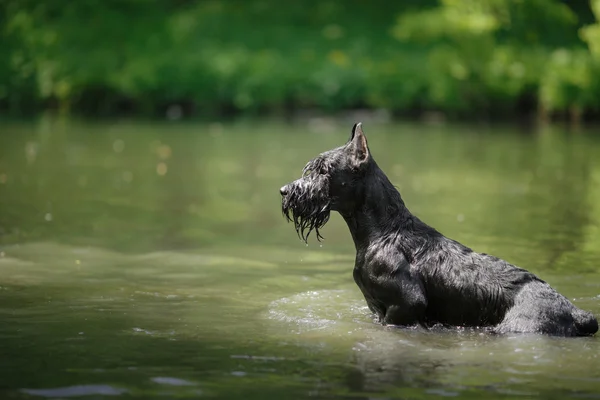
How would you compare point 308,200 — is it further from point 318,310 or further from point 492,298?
point 492,298

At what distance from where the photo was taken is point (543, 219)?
14859mm

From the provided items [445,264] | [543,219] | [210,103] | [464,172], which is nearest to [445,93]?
[210,103]

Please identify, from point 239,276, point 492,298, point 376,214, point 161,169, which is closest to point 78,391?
point 376,214

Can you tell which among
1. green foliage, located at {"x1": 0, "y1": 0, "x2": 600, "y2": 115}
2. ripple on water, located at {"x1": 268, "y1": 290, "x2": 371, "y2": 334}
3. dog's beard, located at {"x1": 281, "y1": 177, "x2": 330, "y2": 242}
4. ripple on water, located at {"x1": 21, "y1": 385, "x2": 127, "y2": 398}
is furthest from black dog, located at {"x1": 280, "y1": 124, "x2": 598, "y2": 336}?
green foliage, located at {"x1": 0, "y1": 0, "x2": 600, "y2": 115}

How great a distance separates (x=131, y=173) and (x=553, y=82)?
18.5 meters

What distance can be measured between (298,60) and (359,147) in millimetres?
32333

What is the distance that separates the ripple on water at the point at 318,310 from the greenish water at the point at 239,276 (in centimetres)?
3

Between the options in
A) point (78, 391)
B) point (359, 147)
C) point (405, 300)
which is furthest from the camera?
point (359, 147)

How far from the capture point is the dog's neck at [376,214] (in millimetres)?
8367

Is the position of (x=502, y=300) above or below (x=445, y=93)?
below

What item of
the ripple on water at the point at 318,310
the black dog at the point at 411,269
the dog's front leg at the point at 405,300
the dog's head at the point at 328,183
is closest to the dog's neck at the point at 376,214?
the black dog at the point at 411,269

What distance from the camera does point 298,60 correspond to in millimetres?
40156

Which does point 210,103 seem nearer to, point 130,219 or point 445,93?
point 445,93

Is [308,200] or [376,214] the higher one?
[308,200]
